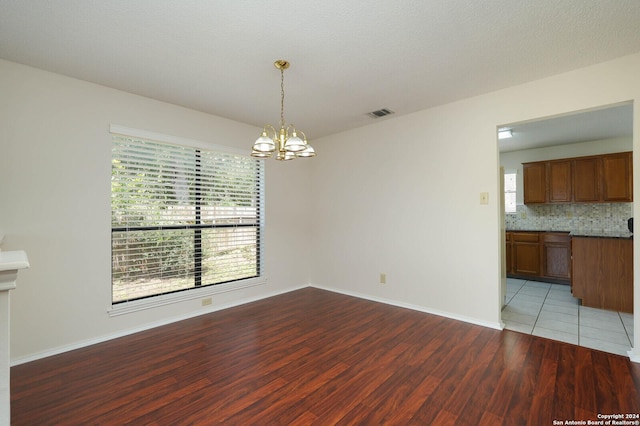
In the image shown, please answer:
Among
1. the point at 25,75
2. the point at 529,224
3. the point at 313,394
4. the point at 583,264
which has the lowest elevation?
the point at 313,394

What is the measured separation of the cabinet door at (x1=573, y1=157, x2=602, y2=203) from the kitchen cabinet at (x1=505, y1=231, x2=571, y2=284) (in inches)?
27.7

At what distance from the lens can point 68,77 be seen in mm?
2818

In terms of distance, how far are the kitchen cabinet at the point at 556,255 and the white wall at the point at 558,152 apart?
1.03m

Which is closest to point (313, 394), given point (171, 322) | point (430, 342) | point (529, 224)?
point (430, 342)

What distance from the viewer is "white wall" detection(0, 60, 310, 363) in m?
2.55

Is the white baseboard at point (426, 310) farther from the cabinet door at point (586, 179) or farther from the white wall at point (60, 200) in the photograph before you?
the cabinet door at point (586, 179)

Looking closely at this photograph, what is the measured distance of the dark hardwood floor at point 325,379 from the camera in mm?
1871

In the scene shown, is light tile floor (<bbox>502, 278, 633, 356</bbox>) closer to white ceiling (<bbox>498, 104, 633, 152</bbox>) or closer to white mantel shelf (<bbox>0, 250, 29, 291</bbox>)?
white ceiling (<bbox>498, 104, 633, 152</bbox>)

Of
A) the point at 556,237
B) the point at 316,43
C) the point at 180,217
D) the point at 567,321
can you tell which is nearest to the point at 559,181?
the point at 556,237

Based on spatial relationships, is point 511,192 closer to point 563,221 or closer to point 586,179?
point 563,221

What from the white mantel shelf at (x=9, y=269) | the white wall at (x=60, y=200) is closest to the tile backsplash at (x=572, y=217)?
the white wall at (x=60, y=200)

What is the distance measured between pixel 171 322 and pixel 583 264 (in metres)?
5.42

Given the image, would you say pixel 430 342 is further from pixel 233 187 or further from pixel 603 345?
pixel 233 187

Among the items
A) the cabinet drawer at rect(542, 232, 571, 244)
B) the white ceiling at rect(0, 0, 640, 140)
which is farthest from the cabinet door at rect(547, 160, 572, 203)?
the white ceiling at rect(0, 0, 640, 140)
